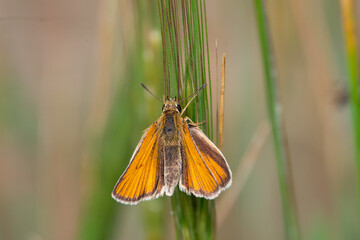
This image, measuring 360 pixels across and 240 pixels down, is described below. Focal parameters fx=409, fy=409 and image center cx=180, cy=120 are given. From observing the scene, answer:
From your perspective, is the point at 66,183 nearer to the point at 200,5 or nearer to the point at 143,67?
the point at 143,67

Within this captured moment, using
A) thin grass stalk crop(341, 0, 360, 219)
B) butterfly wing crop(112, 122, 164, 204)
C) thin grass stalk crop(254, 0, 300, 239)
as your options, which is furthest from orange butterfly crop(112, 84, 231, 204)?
thin grass stalk crop(341, 0, 360, 219)

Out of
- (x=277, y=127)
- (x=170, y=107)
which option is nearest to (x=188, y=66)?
(x=277, y=127)

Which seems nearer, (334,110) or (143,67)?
(143,67)

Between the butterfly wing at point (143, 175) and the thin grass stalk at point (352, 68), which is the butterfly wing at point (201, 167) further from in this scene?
the thin grass stalk at point (352, 68)

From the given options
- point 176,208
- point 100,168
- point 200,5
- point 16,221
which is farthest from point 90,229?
point 16,221

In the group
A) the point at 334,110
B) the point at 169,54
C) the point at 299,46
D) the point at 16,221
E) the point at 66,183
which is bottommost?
the point at 16,221

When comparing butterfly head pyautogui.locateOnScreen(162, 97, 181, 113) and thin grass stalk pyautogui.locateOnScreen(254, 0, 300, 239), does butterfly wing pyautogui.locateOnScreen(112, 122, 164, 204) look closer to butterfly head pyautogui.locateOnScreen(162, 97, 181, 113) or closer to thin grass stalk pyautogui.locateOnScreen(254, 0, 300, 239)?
butterfly head pyautogui.locateOnScreen(162, 97, 181, 113)

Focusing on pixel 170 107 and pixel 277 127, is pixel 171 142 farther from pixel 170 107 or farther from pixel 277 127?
pixel 277 127
